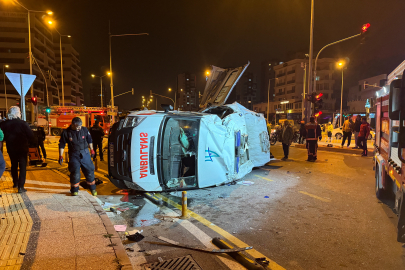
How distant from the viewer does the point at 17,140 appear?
213 inches

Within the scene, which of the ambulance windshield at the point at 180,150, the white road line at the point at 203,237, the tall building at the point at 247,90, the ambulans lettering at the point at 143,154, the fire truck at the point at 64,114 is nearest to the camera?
the white road line at the point at 203,237

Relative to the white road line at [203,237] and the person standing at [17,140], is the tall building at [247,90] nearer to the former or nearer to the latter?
the person standing at [17,140]

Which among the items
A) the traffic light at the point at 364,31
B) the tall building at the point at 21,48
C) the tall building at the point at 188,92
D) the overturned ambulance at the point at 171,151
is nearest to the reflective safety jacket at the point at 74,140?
the overturned ambulance at the point at 171,151

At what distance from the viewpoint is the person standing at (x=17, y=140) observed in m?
5.40

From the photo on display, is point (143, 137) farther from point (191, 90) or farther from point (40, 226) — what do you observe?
point (191, 90)

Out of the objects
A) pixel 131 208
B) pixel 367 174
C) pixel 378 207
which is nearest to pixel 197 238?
pixel 131 208

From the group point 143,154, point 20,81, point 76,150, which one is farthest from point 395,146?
point 20,81

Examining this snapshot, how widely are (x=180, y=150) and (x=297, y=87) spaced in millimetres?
70100

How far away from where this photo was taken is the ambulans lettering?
5.09 metres

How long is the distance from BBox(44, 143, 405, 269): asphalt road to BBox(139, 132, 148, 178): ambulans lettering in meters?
0.74

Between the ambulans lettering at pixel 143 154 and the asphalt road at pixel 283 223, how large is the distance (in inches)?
29.1

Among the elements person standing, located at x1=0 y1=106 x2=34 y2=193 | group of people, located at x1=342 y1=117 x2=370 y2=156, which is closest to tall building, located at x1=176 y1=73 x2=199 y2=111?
group of people, located at x1=342 y1=117 x2=370 y2=156

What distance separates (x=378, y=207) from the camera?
5.10 m

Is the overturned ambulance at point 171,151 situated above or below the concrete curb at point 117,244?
above
